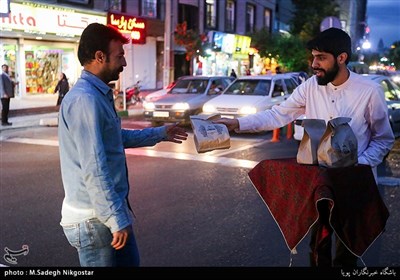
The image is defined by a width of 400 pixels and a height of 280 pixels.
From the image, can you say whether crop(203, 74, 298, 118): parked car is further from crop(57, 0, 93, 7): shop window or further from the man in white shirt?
the man in white shirt

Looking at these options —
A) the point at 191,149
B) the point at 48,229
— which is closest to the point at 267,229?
the point at 48,229

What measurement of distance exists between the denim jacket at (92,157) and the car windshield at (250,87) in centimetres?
1229

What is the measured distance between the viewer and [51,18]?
19422 millimetres

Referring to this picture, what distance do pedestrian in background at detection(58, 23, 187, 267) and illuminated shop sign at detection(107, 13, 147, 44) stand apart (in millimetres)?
20006

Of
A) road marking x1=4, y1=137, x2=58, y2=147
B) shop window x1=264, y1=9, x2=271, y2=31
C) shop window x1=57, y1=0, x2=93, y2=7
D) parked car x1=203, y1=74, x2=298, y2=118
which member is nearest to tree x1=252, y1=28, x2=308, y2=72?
shop window x1=264, y1=9, x2=271, y2=31

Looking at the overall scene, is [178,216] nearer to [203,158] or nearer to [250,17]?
[203,158]

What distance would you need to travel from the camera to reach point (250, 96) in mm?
14438

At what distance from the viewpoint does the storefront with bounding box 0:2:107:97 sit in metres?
18.2

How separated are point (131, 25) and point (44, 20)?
5.08 metres

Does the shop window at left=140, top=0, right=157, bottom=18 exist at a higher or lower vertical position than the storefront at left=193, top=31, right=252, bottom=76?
higher

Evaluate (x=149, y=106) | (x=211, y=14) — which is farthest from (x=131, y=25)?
(x=211, y=14)

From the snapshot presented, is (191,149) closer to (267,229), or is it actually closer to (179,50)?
(267,229)

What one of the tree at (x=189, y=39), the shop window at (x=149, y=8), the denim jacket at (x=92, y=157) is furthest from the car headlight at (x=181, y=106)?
the shop window at (x=149, y=8)

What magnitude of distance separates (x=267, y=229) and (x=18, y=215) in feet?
10.4
